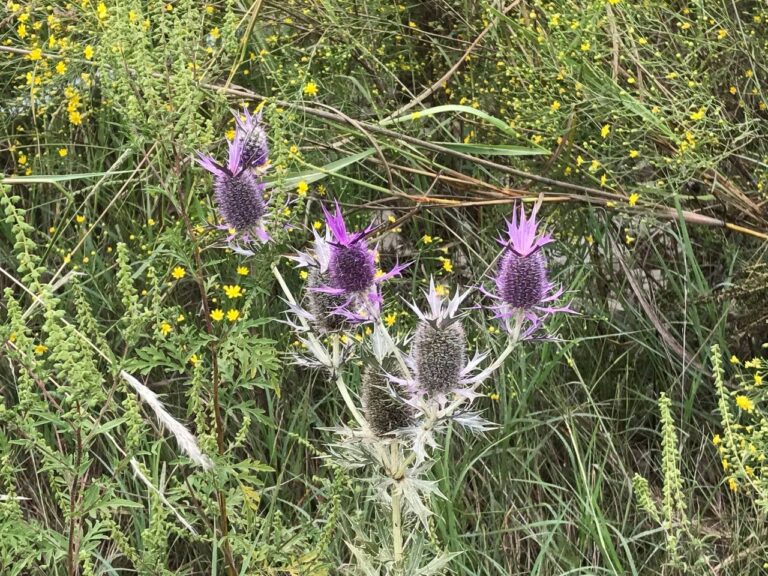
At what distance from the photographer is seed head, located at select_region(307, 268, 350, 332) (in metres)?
1.76

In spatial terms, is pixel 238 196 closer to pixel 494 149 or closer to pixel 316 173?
pixel 316 173

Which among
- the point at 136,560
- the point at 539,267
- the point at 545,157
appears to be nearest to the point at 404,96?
the point at 545,157

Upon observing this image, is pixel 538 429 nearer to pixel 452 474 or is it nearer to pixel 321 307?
pixel 452 474

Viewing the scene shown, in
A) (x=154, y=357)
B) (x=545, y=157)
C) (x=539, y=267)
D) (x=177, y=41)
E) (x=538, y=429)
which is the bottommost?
(x=538, y=429)

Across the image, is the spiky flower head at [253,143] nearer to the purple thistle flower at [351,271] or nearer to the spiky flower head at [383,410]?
the purple thistle flower at [351,271]

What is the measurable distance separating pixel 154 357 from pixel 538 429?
1.18 metres

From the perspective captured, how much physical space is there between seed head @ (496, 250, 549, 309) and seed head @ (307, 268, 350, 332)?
0.31 metres

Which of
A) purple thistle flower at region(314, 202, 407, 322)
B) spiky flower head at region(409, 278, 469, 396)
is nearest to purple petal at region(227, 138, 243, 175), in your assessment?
purple thistle flower at region(314, 202, 407, 322)

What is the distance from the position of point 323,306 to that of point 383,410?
0.23 m

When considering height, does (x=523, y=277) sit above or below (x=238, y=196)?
below

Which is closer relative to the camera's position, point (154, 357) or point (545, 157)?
point (154, 357)

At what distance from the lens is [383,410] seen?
1731 mm

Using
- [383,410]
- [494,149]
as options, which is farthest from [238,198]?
[494,149]

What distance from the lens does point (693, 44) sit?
2.60 meters
